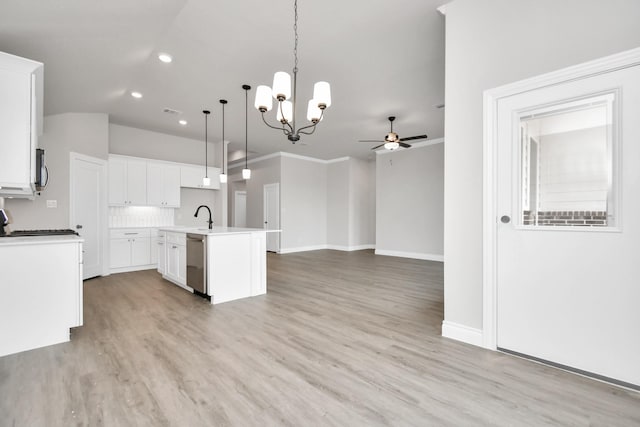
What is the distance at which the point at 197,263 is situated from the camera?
3859 mm

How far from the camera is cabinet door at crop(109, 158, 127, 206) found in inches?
217

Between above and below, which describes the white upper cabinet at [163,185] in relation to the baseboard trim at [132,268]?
above

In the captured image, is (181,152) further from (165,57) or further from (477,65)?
(477,65)

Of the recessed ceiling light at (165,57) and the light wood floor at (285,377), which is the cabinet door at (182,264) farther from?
the recessed ceiling light at (165,57)

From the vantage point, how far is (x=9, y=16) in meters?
2.32

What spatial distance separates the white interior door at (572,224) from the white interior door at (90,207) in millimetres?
5827

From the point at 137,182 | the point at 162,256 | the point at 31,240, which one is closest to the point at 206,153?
the point at 137,182

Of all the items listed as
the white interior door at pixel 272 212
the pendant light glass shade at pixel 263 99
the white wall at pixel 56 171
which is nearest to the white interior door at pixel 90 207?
the white wall at pixel 56 171

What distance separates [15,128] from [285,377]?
3.08 m

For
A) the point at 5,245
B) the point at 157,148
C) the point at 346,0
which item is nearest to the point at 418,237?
the point at 346,0

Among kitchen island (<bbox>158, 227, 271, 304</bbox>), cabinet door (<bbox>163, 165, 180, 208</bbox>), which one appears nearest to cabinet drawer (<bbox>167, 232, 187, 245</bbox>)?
kitchen island (<bbox>158, 227, 271, 304</bbox>)

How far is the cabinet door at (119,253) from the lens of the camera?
17.9 ft

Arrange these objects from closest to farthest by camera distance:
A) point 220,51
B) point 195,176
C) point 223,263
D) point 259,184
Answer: point 220,51 → point 223,263 → point 195,176 → point 259,184

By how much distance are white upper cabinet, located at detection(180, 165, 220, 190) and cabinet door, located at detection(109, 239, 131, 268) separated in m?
1.67
